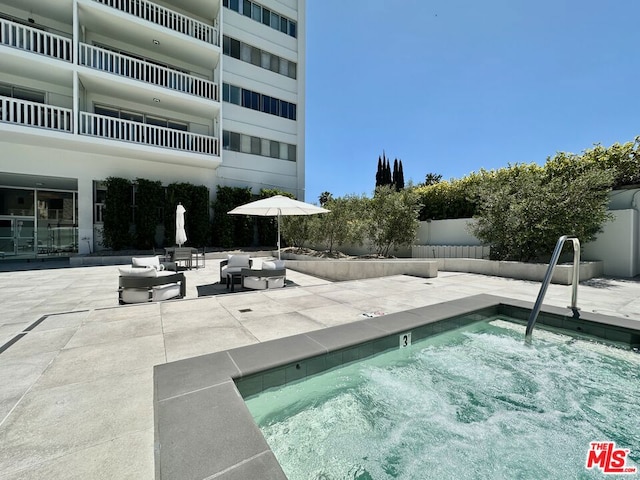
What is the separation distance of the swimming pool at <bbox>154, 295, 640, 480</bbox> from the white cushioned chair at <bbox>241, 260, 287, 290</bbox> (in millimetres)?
3157

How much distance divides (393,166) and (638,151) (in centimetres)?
3747

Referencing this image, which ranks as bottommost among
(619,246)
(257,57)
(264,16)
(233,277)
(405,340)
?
(405,340)

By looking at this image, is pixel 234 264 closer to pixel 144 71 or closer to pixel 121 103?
pixel 144 71

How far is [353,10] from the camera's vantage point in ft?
44.2

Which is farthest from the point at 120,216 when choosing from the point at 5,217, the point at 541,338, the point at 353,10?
the point at 541,338

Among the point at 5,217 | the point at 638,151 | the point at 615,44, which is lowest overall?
the point at 5,217

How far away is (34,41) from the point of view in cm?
1116

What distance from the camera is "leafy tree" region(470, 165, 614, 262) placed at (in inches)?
339

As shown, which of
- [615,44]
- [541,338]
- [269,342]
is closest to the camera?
[269,342]

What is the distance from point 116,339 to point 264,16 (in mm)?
20312

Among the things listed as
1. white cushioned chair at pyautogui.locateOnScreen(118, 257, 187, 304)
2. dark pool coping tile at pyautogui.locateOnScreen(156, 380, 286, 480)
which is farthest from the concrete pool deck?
white cushioned chair at pyautogui.locateOnScreen(118, 257, 187, 304)

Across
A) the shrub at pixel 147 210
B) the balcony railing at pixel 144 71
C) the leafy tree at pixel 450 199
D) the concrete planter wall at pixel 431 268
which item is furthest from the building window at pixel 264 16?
the concrete planter wall at pixel 431 268

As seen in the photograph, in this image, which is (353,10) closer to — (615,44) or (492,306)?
(615,44)

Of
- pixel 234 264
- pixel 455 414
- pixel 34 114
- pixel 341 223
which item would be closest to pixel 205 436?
pixel 455 414
